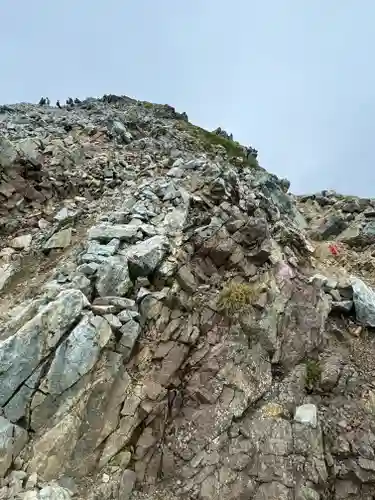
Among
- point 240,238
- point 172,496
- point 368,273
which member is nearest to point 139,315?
point 172,496

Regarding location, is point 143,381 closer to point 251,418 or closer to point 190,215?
point 251,418

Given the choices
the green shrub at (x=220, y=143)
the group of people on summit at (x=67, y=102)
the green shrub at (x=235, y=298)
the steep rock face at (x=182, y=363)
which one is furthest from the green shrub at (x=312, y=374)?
the group of people on summit at (x=67, y=102)

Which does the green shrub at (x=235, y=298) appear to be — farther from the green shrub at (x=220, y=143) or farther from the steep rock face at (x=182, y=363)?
the green shrub at (x=220, y=143)

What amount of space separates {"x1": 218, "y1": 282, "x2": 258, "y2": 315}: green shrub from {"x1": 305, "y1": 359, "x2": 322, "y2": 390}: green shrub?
8.86 ft

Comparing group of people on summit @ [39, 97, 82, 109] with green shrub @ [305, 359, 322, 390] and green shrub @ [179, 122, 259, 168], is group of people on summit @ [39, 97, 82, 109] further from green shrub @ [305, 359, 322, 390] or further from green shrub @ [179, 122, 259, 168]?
green shrub @ [305, 359, 322, 390]

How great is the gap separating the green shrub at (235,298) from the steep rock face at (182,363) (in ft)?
0.20

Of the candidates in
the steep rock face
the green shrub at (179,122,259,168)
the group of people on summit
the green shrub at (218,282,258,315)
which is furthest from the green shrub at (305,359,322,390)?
the group of people on summit

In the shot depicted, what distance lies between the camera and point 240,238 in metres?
15.4

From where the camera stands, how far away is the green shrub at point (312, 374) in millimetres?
12262

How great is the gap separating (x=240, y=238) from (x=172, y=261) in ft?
11.0

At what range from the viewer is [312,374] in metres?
12.4

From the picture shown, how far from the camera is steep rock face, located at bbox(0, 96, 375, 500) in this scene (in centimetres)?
904

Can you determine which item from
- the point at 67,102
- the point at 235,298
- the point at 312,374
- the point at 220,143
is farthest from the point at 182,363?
the point at 67,102

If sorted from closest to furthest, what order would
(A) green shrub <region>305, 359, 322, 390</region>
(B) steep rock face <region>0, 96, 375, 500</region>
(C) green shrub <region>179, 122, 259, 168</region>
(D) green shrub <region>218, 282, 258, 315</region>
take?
(B) steep rock face <region>0, 96, 375, 500</region> → (A) green shrub <region>305, 359, 322, 390</region> → (D) green shrub <region>218, 282, 258, 315</region> → (C) green shrub <region>179, 122, 259, 168</region>
